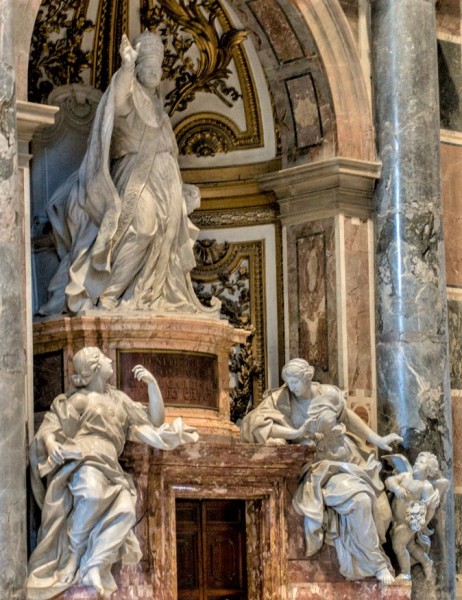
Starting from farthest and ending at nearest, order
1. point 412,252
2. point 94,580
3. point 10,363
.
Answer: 1. point 412,252
2. point 94,580
3. point 10,363

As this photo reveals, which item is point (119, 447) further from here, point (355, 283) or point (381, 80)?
point (381, 80)

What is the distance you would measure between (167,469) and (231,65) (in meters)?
4.36

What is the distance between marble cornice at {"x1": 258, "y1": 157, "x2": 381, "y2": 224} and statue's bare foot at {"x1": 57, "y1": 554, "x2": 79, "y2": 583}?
14.7 feet

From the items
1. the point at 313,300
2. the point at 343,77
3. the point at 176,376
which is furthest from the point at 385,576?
the point at 343,77

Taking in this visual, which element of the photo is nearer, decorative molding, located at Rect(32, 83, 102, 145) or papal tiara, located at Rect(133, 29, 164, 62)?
papal tiara, located at Rect(133, 29, 164, 62)

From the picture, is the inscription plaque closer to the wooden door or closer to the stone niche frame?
the stone niche frame

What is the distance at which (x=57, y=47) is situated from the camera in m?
17.2

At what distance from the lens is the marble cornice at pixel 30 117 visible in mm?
14872

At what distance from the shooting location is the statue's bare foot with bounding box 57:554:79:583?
1420cm

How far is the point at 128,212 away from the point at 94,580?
11.0 feet

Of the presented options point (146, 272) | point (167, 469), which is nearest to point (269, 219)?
point (146, 272)

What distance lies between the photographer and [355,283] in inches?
680

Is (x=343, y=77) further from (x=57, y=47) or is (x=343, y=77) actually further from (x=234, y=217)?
(x=57, y=47)

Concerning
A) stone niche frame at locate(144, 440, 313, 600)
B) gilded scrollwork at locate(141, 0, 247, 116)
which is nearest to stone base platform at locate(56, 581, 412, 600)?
stone niche frame at locate(144, 440, 313, 600)
